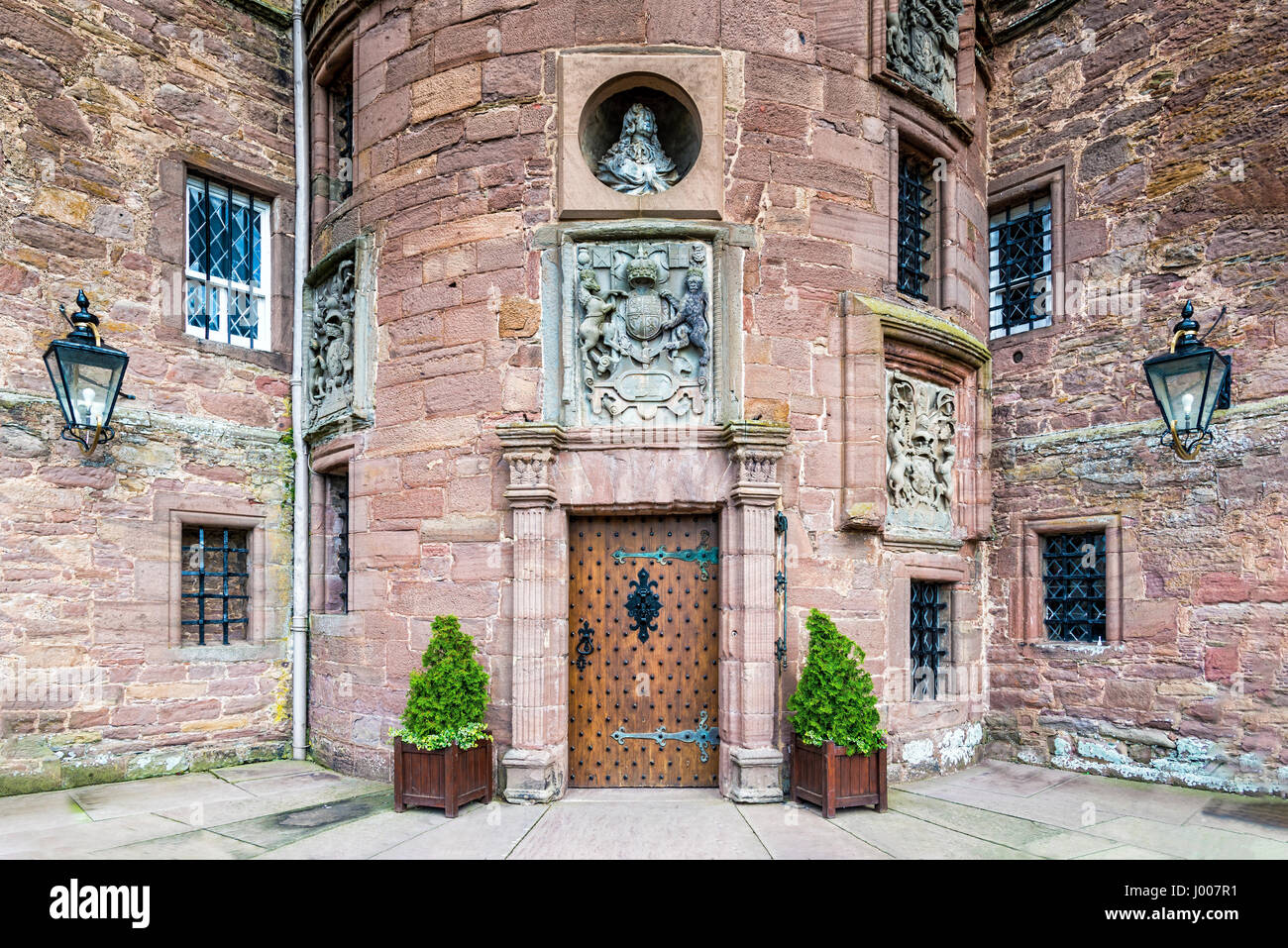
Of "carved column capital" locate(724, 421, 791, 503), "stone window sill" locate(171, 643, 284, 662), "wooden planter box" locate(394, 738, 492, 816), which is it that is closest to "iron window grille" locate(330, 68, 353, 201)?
"stone window sill" locate(171, 643, 284, 662)

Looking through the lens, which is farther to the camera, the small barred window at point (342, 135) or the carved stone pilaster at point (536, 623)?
the small barred window at point (342, 135)

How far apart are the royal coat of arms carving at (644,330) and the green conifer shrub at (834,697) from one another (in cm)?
184

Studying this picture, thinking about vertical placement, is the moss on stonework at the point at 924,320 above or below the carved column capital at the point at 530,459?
above

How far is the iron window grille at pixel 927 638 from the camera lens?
7.52 meters

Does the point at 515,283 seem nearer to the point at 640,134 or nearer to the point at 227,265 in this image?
the point at 640,134

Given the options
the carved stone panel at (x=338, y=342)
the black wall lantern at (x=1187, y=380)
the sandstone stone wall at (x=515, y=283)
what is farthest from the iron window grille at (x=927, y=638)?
the carved stone panel at (x=338, y=342)

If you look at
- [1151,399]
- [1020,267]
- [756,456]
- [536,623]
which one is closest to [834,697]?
[756,456]

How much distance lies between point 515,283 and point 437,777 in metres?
3.64

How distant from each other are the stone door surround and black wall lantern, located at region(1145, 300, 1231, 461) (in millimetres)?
2751

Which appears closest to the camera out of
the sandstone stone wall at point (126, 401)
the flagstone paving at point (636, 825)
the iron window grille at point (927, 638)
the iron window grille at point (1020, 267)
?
the flagstone paving at point (636, 825)

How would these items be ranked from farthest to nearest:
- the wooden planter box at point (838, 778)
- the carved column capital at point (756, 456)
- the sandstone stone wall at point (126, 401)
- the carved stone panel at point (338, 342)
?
the carved stone panel at point (338, 342) → the sandstone stone wall at point (126, 401) → the carved column capital at point (756, 456) → the wooden planter box at point (838, 778)

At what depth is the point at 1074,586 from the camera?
25.5 ft

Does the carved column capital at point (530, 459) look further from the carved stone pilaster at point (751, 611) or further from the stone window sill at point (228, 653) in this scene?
the stone window sill at point (228, 653)

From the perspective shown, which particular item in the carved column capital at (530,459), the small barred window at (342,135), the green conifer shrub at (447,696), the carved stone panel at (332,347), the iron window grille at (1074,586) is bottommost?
the green conifer shrub at (447,696)
